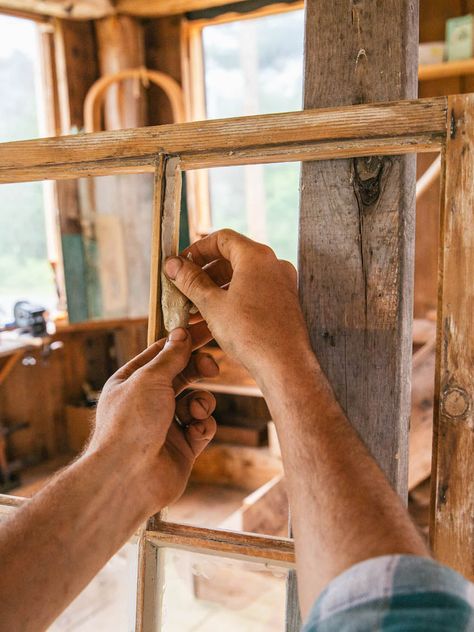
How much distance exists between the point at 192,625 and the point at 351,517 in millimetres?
1991

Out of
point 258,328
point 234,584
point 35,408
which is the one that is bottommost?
point 234,584

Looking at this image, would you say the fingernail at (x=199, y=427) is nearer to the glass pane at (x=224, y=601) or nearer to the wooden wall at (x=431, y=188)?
the glass pane at (x=224, y=601)

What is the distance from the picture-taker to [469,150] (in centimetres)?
65

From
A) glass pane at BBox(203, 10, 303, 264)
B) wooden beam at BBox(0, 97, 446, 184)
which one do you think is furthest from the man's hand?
glass pane at BBox(203, 10, 303, 264)

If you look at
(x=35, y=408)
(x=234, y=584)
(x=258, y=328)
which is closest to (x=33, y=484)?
(x=35, y=408)

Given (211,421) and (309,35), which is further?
(211,421)

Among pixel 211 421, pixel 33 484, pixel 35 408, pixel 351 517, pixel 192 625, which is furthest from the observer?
pixel 35 408

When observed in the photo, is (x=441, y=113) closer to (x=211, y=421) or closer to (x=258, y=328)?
(x=258, y=328)

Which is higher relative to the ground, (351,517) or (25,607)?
(351,517)

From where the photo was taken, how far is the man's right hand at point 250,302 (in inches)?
28.1

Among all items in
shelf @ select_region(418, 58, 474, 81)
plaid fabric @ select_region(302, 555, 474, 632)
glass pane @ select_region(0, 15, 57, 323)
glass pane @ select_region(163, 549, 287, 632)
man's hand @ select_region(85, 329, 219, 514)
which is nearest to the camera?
plaid fabric @ select_region(302, 555, 474, 632)

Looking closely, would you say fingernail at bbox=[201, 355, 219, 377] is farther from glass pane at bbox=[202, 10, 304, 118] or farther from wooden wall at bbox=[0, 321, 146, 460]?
glass pane at bbox=[202, 10, 304, 118]

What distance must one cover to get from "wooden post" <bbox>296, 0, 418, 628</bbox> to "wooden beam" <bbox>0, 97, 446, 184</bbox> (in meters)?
0.03

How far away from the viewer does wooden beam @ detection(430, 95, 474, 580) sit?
656mm
